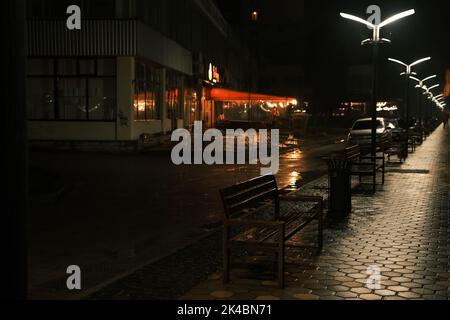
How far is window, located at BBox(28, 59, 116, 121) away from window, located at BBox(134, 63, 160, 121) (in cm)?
130

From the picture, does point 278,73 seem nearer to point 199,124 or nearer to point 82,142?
point 199,124

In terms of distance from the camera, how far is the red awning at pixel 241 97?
155ft

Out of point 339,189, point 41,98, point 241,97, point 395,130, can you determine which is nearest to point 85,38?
point 41,98

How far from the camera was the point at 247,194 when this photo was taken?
755 cm

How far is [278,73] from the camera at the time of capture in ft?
295

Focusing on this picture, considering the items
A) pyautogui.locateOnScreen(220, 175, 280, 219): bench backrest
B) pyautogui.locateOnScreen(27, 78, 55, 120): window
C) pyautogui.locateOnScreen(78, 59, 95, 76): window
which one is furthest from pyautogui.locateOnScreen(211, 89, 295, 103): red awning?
pyautogui.locateOnScreen(220, 175, 280, 219): bench backrest

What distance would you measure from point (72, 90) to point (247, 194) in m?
22.8

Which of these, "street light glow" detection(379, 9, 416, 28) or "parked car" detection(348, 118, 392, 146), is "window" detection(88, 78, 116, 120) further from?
"street light glow" detection(379, 9, 416, 28)

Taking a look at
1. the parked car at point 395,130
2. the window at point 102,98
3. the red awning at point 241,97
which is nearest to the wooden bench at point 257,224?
the window at point 102,98

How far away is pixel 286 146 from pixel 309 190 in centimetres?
1844

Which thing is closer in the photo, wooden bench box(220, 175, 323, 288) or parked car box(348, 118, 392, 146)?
wooden bench box(220, 175, 323, 288)

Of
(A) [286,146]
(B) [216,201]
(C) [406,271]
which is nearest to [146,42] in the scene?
(A) [286,146]

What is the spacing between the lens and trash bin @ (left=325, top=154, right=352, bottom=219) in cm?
1116
